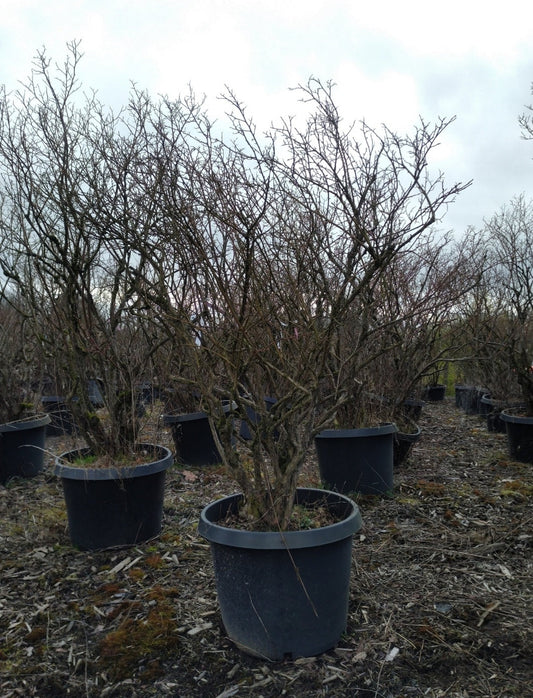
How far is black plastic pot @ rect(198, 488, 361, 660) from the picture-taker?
2160 mm

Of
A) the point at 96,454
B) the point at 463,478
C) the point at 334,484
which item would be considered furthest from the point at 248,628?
the point at 463,478

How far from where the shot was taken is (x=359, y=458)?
4262 mm

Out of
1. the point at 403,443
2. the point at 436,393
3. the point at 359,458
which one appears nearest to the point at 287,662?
the point at 359,458

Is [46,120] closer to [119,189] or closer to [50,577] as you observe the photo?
[119,189]

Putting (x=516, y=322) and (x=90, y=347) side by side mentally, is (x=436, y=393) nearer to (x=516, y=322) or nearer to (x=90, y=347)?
(x=516, y=322)

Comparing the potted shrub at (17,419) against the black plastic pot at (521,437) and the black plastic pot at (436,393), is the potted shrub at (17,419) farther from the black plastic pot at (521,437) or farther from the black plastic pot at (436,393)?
the black plastic pot at (436,393)

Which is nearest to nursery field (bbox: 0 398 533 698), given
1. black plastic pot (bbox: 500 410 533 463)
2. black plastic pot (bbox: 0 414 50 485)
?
black plastic pot (bbox: 0 414 50 485)

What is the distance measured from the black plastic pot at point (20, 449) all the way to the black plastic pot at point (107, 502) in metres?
1.82

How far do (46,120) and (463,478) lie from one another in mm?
4254

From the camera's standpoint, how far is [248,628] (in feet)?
7.25

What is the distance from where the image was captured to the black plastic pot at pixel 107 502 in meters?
3.30

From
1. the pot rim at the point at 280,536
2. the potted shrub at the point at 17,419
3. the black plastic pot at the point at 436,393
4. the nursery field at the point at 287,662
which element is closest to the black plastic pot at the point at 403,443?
the nursery field at the point at 287,662

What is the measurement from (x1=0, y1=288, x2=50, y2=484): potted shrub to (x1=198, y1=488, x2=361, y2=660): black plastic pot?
3.13 m

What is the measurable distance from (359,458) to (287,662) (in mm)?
2227
